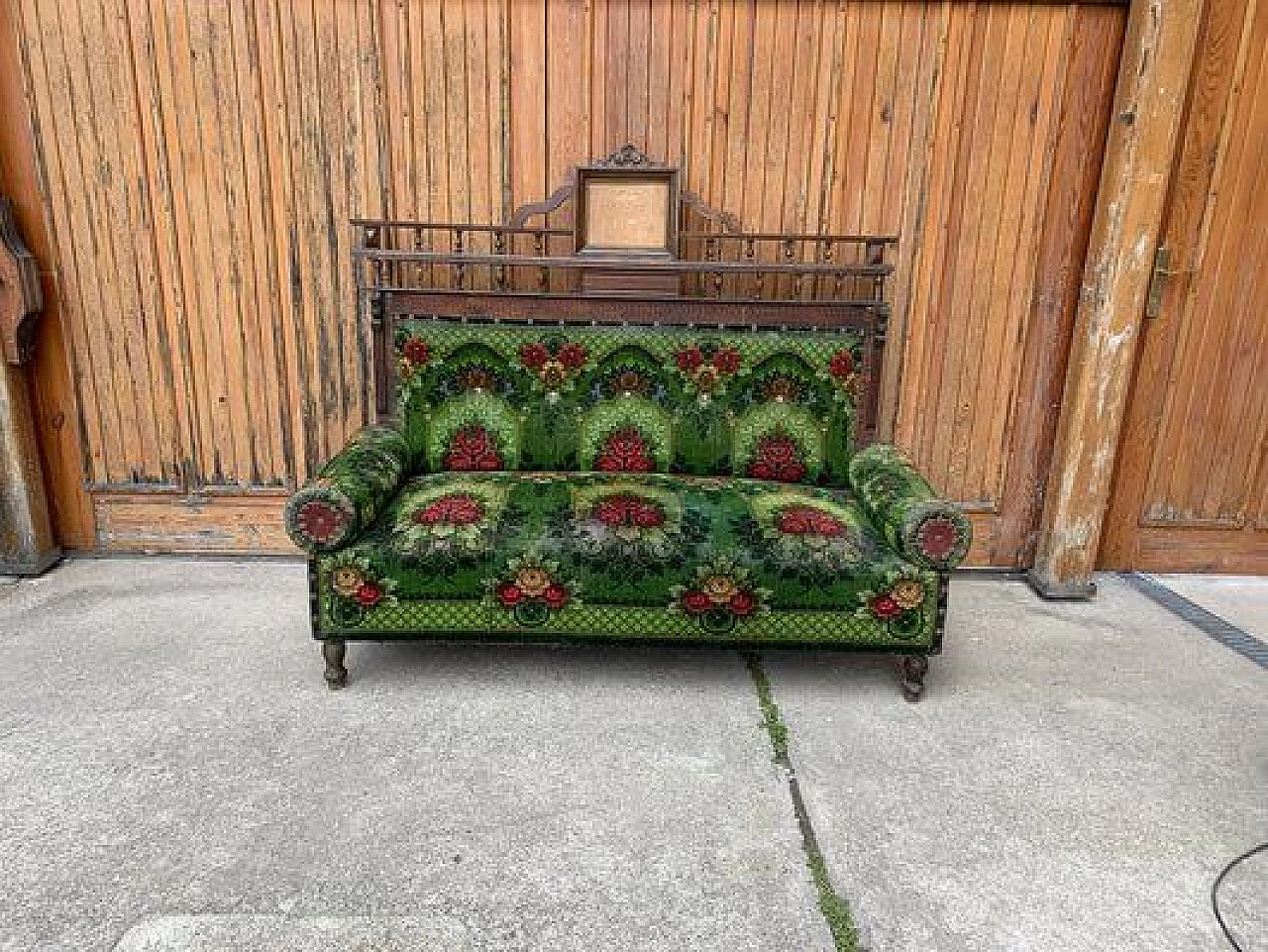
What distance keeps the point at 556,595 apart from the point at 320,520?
681 millimetres

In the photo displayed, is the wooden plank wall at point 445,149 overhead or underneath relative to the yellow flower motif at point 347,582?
overhead

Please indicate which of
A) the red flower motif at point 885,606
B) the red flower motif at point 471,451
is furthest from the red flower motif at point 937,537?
the red flower motif at point 471,451

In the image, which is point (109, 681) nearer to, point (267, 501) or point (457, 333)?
point (267, 501)

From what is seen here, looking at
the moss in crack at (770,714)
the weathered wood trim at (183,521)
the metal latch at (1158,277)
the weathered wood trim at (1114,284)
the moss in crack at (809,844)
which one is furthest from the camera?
the weathered wood trim at (183,521)

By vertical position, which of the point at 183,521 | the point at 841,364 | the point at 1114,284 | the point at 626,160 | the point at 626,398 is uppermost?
the point at 626,160

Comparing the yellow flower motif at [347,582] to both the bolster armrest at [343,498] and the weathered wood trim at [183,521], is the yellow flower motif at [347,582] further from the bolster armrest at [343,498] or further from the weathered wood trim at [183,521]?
the weathered wood trim at [183,521]

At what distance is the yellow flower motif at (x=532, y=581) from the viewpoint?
233 centimetres

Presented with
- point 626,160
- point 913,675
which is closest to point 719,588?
point 913,675

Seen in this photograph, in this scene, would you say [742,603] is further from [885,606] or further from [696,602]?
[885,606]

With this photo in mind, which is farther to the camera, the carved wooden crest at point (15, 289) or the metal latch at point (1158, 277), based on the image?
the metal latch at point (1158, 277)

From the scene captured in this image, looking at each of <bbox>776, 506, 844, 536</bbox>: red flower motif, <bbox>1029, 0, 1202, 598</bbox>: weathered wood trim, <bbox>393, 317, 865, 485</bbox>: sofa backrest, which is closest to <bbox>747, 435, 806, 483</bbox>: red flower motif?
<bbox>393, 317, 865, 485</bbox>: sofa backrest

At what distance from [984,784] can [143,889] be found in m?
1.92

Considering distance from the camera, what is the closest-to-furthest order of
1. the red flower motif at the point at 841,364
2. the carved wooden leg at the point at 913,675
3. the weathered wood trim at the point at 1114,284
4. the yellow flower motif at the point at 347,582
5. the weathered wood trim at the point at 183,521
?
the yellow flower motif at the point at 347,582, the carved wooden leg at the point at 913,675, the weathered wood trim at the point at 1114,284, the red flower motif at the point at 841,364, the weathered wood trim at the point at 183,521

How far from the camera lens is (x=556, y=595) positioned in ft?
7.71
